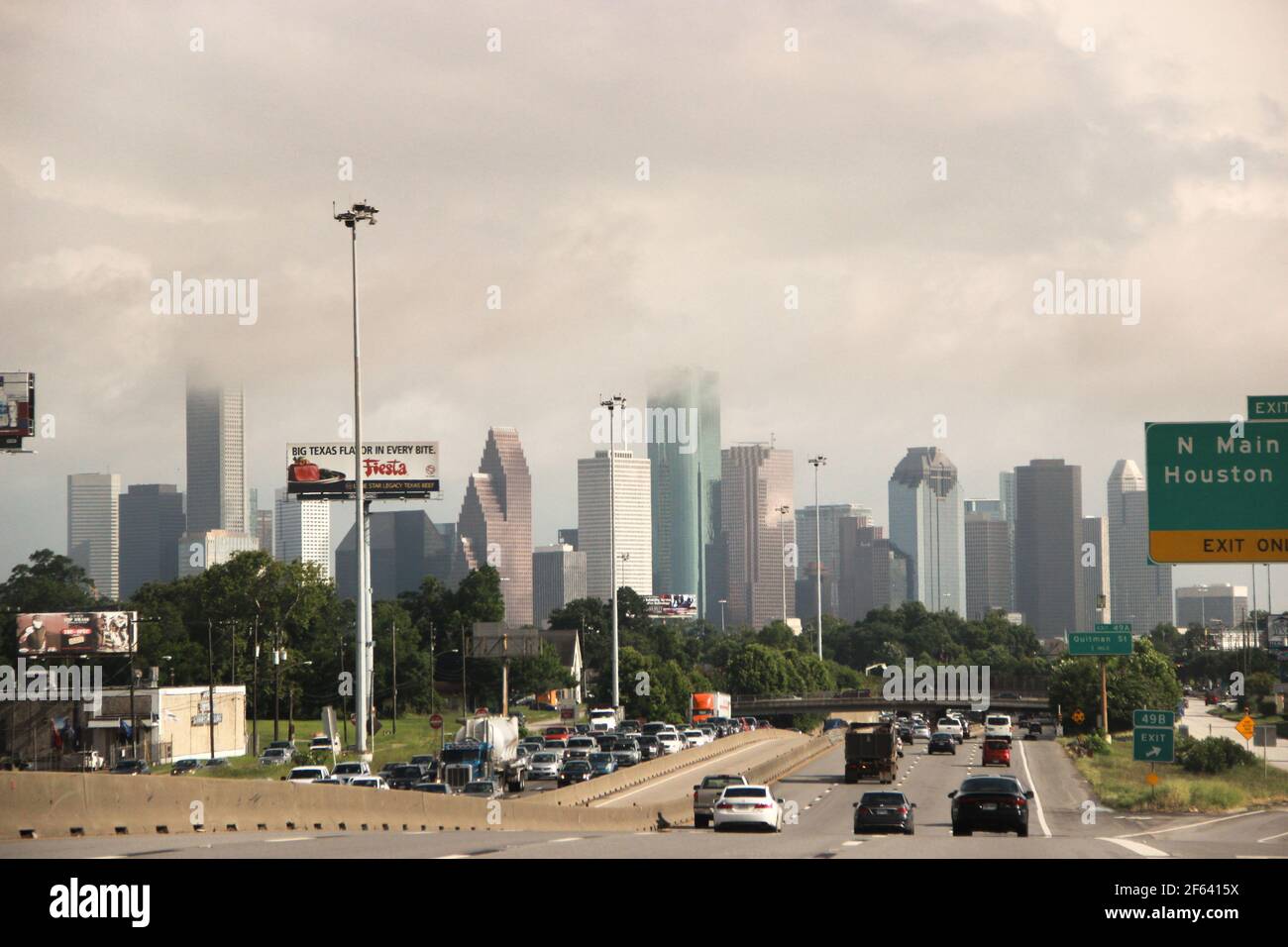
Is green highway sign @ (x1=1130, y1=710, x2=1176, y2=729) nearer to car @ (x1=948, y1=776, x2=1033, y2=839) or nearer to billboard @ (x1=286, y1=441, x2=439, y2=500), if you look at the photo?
car @ (x1=948, y1=776, x2=1033, y2=839)

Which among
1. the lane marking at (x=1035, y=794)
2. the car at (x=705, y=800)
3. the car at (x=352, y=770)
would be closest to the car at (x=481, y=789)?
the car at (x=352, y=770)

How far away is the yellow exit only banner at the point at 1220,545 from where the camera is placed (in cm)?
3203

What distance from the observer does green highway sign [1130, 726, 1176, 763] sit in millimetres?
48719

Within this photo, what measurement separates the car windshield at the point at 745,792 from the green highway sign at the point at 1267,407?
18600 mm

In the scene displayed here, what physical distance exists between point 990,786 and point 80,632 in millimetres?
78942

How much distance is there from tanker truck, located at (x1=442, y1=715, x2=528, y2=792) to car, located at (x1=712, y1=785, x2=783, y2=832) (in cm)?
2274

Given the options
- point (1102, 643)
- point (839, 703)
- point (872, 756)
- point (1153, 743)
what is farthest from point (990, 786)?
point (839, 703)

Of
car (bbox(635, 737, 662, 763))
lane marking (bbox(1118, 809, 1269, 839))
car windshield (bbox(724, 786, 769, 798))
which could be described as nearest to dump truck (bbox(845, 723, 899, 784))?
car (bbox(635, 737, 662, 763))

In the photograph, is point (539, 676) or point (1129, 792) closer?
point (1129, 792)
